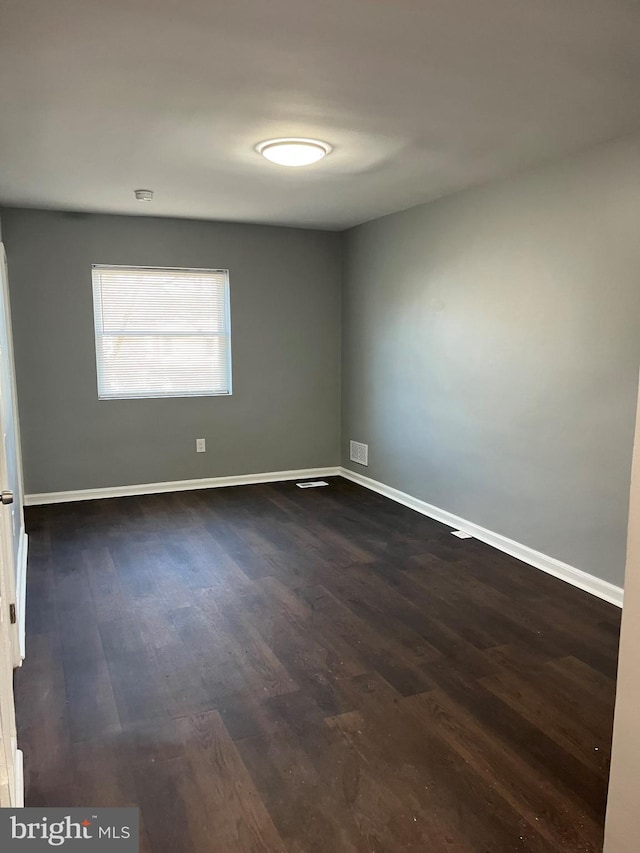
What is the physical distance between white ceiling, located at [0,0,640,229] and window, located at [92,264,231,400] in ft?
4.56

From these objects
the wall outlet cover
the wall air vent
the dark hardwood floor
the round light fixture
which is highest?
the round light fixture

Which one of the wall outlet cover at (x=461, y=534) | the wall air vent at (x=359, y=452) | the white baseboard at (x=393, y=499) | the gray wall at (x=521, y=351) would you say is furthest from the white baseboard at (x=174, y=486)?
the wall outlet cover at (x=461, y=534)

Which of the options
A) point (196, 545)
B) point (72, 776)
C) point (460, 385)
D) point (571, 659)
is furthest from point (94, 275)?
point (571, 659)

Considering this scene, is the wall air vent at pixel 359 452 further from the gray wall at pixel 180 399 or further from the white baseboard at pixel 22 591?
the white baseboard at pixel 22 591

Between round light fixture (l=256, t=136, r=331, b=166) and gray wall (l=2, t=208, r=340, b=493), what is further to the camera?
gray wall (l=2, t=208, r=340, b=493)

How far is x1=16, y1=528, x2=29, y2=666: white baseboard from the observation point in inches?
109

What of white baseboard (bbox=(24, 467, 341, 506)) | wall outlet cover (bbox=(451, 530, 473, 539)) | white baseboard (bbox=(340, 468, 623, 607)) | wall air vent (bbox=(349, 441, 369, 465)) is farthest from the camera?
wall air vent (bbox=(349, 441, 369, 465))

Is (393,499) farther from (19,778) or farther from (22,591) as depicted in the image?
(19,778)

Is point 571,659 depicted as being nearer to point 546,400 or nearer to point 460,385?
point 546,400

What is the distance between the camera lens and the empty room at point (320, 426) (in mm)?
1857

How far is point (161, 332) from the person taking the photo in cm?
530

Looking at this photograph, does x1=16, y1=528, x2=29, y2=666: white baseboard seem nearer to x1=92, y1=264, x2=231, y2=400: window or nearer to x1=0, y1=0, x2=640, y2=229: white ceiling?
x1=92, y1=264, x2=231, y2=400: window

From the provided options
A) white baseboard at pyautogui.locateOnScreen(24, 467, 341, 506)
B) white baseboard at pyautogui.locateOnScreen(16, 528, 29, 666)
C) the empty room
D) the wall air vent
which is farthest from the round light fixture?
white baseboard at pyautogui.locateOnScreen(24, 467, 341, 506)

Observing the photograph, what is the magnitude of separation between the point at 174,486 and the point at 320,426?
1.49 m
